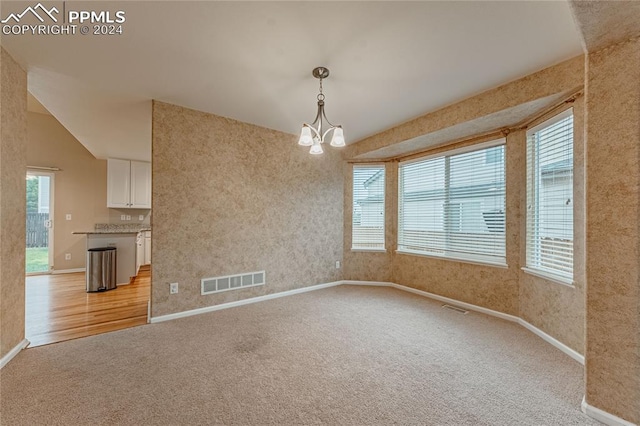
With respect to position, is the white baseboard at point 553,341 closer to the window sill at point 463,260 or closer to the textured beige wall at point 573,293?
the textured beige wall at point 573,293

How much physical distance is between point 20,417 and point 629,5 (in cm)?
408

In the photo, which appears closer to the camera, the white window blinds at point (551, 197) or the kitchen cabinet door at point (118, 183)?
the white window blinds at point (551, 197)

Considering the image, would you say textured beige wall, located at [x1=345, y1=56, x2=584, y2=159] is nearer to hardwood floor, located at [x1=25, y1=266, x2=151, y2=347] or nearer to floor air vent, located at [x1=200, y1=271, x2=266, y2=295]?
floor air vent, located at [x1=200, y1=271, x2=266, y2=295]

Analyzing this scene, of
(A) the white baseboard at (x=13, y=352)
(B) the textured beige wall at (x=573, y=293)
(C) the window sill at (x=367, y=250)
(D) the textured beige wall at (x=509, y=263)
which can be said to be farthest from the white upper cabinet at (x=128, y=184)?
(B) the textured beige wall at (x=573, y=293)

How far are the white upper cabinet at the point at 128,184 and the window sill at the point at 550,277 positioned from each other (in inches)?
290

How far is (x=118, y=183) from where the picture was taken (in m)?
5.93

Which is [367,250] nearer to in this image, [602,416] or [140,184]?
[602,416]

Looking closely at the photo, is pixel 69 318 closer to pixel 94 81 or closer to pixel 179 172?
pixel 179 172

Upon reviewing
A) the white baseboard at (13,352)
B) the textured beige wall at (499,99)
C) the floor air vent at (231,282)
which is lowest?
the white baseboard at (13,352)

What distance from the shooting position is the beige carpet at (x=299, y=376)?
164 cm

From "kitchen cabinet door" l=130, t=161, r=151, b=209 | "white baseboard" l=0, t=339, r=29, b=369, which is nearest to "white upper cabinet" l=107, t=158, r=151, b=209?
"kitchen cabinet door" l=130, t=161, r=151, b=209

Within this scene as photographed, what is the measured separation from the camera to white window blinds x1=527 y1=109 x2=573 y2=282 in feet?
8.18

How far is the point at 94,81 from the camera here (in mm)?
2650

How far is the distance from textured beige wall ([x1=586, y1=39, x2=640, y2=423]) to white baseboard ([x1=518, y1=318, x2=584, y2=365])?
77cm
